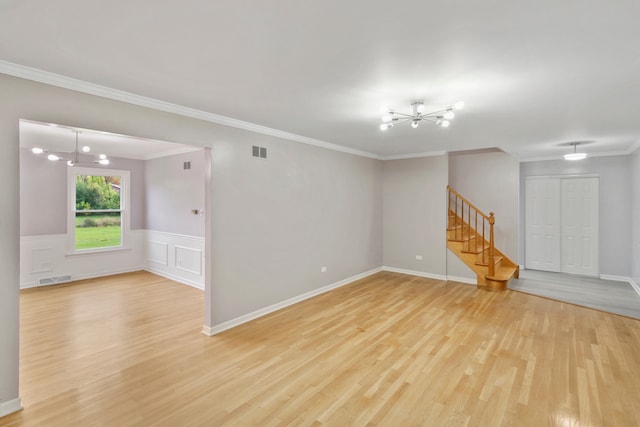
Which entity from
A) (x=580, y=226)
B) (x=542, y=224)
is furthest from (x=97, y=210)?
(x=580, y=226)

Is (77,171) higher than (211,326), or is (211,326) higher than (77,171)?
(77,171)

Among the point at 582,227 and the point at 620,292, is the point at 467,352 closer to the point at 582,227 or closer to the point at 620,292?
the point at 620,292

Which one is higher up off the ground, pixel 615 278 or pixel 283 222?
pixel 283 222

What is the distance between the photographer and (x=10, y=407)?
2381 mm

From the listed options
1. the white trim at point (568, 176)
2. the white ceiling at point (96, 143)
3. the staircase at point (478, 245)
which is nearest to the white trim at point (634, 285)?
the staircase at point (478, 245)

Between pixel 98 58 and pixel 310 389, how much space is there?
3156 millimetres

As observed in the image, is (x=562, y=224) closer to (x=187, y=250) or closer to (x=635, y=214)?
(x=635, y=214)

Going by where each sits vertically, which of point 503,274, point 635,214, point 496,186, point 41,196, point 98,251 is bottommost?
point 503,274

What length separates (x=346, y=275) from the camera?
621 centimetres

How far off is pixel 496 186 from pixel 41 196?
9.48 meters

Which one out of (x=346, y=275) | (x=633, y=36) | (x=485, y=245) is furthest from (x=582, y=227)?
(x=633, y=36)

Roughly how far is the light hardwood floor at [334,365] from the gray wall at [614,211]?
2.80 metres

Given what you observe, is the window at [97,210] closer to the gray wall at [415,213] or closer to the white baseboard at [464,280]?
the gray wall at [415,213]

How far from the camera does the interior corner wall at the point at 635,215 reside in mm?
5531
